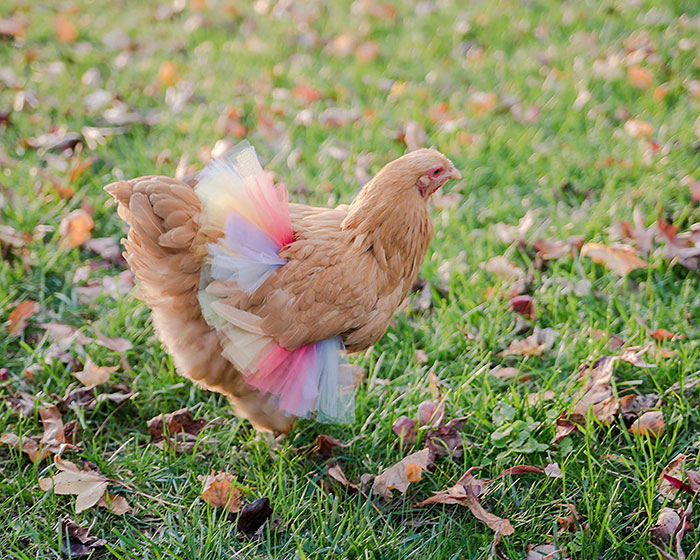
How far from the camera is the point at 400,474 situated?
248 centimetres

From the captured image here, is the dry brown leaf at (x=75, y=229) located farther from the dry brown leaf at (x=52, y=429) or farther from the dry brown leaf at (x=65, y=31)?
the dry brown leaf at (x=65, y=31)

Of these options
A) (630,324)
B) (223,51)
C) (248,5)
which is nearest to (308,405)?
(630,324)

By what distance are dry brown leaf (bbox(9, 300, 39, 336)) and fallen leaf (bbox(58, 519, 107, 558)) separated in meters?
1.09

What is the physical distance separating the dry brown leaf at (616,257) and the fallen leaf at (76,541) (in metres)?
2.54

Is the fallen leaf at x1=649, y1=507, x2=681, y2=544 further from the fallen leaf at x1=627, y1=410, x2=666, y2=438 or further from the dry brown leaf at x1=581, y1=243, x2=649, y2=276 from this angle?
the dry brown leaf at x1=581, y1=243, x2=649, y2=276

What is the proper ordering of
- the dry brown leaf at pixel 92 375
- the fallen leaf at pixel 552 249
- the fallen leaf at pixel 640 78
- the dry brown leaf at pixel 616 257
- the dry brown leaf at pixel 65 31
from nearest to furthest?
1. the dry brown leaf at pixel 92 375
2. the dry brown leaf at pixel 616 257
3. the fallen leaf at pixel 552 249
4. the fallen leaf at pixel 640 78
5. the dry brown leaf at pixel 65 31

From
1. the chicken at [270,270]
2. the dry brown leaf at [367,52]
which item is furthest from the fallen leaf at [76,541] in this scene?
the dry brown leaf at [367,52]

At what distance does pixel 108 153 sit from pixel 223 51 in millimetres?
1649

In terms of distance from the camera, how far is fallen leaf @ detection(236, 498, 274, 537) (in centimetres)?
234

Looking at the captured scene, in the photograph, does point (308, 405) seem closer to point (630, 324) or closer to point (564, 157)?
point (630, 324)

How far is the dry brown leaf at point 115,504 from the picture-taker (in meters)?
2.38

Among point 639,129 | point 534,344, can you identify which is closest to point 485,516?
point 534,344

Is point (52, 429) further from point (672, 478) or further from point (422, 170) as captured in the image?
point (672, 478)

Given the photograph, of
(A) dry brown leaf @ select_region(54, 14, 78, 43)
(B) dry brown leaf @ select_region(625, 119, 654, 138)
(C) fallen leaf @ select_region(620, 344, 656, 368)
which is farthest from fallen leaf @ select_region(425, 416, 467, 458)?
(A) dry brown leaf @ select_region(54, 14, 78, 43)
